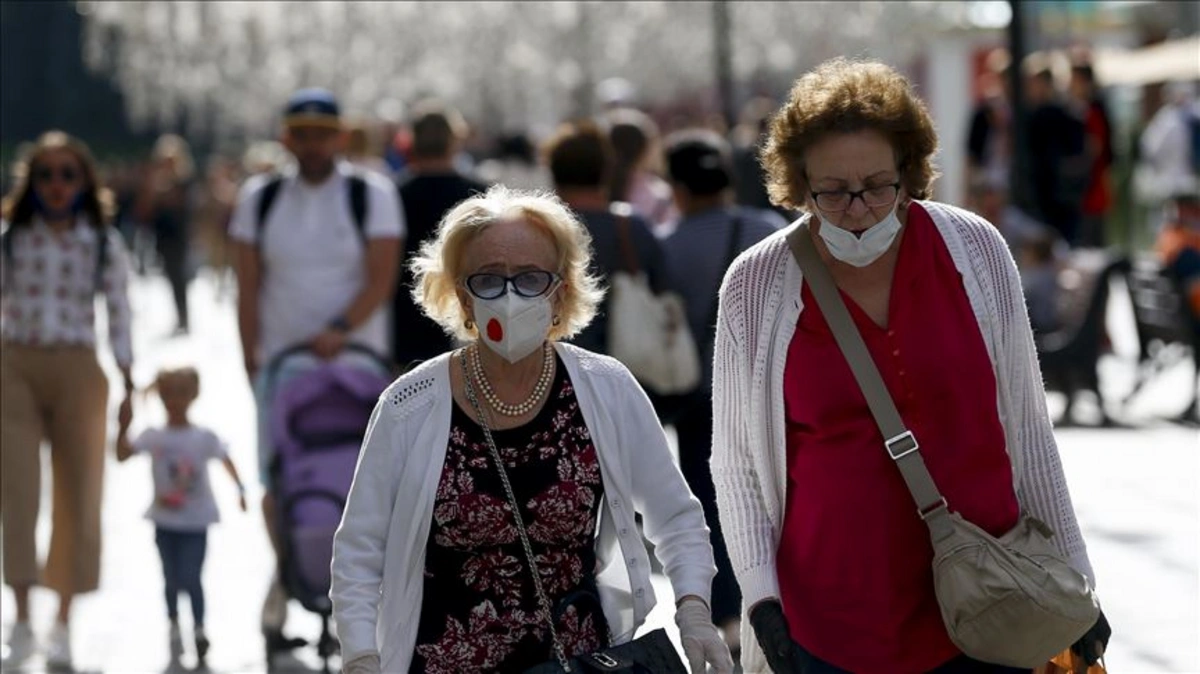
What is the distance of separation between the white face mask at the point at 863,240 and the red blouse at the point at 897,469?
54mm

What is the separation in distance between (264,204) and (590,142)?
1.27m

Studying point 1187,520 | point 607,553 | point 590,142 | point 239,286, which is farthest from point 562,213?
point 1187,520

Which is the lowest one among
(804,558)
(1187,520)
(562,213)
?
(1187,520)

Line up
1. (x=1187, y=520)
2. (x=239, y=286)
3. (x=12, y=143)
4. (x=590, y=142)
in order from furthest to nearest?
(x=12, y=143)
(x=1187, y=520)
(x=239, y=286)
(x=590, y=142)

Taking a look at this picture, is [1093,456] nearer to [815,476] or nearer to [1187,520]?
[1187,520]

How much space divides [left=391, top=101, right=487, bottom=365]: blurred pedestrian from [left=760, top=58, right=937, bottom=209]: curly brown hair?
5358mm

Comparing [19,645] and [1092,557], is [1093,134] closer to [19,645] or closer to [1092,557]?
[1092,557]

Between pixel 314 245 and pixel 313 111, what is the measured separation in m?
0.48

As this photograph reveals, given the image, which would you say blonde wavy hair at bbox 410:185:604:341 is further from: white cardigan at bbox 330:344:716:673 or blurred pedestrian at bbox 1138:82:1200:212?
blurred pedestrian at bbox 1138:82:1200:212

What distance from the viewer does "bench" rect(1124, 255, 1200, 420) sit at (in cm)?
1636

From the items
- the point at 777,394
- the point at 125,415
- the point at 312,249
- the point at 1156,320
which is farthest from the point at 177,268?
the point at 777,394

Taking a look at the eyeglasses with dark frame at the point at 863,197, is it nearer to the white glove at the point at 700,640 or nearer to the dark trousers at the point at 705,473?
the white glove at the point at 700,640

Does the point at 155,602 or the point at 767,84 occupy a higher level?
the point at 767,84

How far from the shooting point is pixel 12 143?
62938 mm
